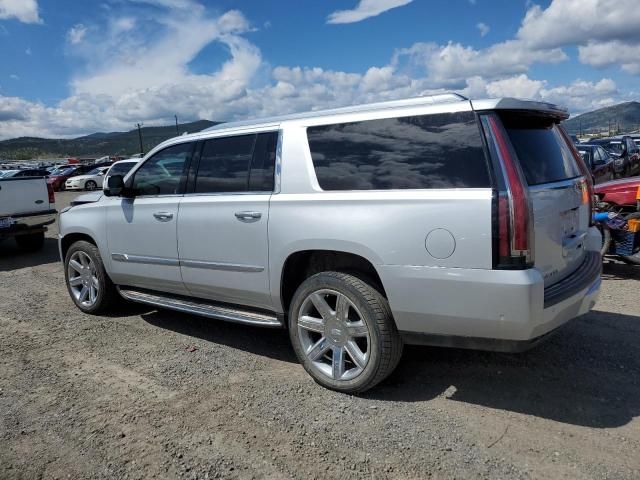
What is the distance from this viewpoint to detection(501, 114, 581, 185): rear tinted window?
10.2 ft

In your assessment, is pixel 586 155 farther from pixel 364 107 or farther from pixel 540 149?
pixel 364 107

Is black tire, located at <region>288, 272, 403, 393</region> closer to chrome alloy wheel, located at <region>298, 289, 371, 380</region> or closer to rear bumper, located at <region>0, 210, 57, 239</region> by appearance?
chrome alloy wheel, located at <region>298, 289, 371, 380</region>

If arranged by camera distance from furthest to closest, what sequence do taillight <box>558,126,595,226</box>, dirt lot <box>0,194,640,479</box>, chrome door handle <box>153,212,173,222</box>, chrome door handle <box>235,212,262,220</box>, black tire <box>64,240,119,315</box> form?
black tire <box>64,240,119,315</box>, chrome door handle <box>153,212,173,222</box>, chrome door handle <box>235,212,262,220</box>, taillight <box>558,126,595,226</box>, dirt lot <box>0,194,640,479</box>

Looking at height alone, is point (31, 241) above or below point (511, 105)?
below

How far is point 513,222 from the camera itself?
2809 millimetres

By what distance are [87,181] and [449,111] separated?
31.7 m

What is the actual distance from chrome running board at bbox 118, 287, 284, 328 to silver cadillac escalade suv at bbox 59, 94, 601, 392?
1 cm

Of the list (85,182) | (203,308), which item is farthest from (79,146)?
(203,308)

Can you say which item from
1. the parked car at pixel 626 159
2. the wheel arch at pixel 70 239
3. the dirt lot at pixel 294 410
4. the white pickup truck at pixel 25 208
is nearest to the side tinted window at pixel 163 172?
the wheel arch at pixel 70 239

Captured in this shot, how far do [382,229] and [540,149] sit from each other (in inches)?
44.3

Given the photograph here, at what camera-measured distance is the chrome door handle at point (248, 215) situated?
12.5ft

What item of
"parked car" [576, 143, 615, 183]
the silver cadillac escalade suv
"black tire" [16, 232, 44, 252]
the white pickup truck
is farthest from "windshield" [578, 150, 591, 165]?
"black tire" [16, 232, 44, 252]

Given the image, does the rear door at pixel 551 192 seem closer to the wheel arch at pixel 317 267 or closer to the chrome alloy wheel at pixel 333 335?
the wheel arch at pixel 317 267

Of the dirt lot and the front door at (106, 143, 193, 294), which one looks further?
the front door at (106, 143, 193, 294)
